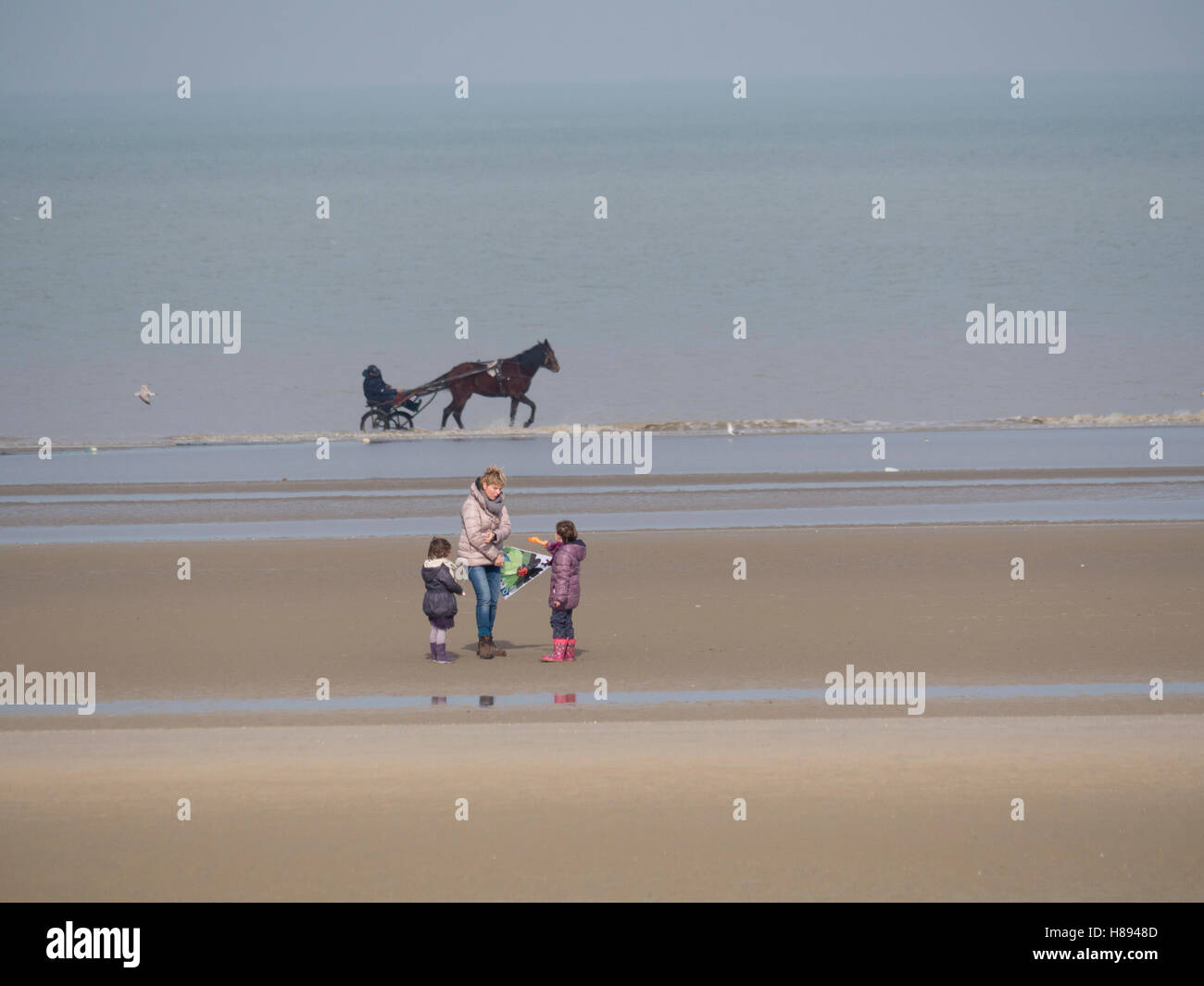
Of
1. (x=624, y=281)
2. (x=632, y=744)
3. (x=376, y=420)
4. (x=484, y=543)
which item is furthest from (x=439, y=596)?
(x=624, y=281)

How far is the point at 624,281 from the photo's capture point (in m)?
57.9

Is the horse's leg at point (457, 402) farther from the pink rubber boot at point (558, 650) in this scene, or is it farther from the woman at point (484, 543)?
the pink rubber boot at point (558, 650)

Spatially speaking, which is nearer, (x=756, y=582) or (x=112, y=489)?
(x=756, y=582)

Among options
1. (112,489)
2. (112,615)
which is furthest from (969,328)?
(112,615)

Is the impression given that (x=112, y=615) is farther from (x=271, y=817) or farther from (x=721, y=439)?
(x=721, y=439)

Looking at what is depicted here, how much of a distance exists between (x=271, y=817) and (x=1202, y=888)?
13.8ft

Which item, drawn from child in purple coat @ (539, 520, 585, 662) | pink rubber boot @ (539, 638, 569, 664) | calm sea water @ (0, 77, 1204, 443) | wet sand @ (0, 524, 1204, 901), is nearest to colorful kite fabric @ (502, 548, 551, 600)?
child in purple coat @ (539, 520, 585, 662)

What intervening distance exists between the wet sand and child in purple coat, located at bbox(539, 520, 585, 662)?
0.22m

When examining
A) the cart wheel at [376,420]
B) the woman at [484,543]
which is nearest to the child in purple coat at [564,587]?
the woman at [484,543]

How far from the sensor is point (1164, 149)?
117 meters

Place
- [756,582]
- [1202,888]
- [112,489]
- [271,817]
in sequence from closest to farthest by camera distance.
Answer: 1. [1202,888]
2. [271,817]
3. [756,582]
4. [112,489]

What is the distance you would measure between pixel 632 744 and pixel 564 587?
2.42 m

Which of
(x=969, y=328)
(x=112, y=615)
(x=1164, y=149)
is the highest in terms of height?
(x=1164, y=149)

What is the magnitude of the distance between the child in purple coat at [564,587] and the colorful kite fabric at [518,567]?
398mm
